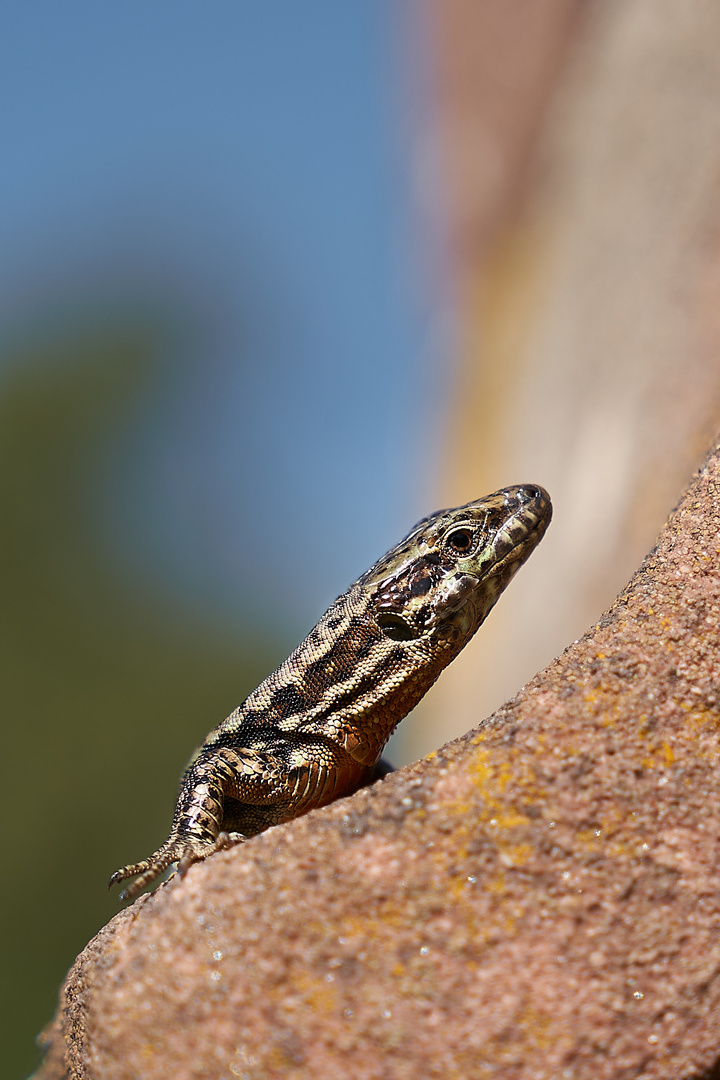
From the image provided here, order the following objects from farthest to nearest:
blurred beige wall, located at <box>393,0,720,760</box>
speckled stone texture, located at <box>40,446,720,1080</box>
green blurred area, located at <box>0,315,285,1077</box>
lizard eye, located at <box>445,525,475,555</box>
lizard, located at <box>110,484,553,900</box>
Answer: green blurred area, located at <box>0,315,285,1077</box> → blurred beige wall, located at <box>393,0,720,760</box> → lizard eye, located at <box>445,525,475,555</box> → lizard, located at <box>110,484,553,900</box> → speckled stone texture, located at <box>40,446,720,1080</box>

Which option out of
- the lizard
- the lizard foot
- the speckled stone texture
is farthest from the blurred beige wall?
the lizard foot

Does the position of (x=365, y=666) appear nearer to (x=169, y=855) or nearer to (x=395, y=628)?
(x=395, y=628)

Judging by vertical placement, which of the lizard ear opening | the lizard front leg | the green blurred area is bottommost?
the green blurred area

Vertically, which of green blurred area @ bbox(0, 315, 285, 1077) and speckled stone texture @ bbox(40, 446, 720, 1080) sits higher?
speckled stone texture @ bbox(40, 446, 720, 1080)

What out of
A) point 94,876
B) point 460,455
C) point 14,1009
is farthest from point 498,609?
point 14,1009

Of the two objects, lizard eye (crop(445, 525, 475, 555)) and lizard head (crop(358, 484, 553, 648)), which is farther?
lizard eye (crop(445, 525, 475, 555))

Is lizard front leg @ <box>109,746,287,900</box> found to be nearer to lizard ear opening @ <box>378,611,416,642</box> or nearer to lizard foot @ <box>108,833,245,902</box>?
lizard foot @ <box>108,833,245,902</box>

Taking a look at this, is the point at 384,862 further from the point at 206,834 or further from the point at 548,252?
the point at 548,252

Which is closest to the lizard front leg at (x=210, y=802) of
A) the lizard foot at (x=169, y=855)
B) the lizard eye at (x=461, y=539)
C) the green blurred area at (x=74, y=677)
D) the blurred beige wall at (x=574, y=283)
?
the lizard foot at (x=169, y=855)
